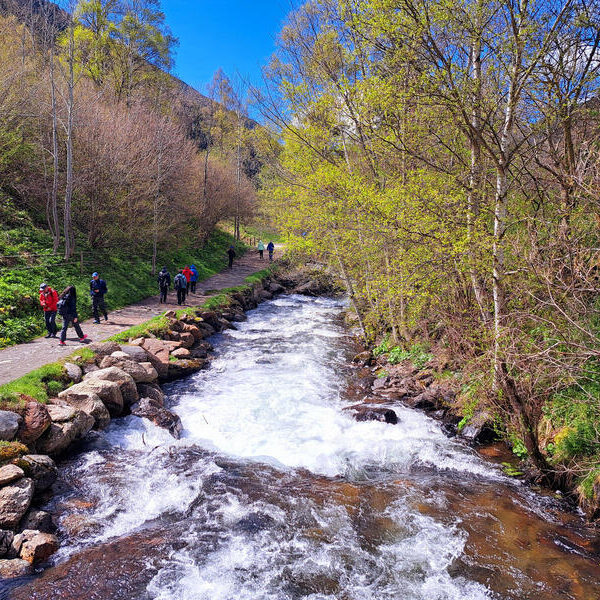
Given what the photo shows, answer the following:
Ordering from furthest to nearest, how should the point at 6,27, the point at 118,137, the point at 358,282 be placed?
the point at 6,27
the point at 118,137
the point at 358,282

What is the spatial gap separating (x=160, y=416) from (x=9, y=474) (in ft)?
11.0

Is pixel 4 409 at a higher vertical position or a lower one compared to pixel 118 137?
lower

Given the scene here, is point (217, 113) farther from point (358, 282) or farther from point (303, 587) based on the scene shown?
point (303, 587)

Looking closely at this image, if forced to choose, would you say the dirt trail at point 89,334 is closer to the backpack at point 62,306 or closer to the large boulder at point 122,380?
the backpack at point 62,306

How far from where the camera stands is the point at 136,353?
11.3m

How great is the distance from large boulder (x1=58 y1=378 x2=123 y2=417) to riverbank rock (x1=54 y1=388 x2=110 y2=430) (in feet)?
0.38

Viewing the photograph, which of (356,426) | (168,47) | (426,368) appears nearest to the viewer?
(356,426)

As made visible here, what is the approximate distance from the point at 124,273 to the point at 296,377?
12.1m

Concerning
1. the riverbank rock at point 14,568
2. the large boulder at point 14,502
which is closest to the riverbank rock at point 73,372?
the large boulder at point 14,502

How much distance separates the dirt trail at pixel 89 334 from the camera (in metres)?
9.80

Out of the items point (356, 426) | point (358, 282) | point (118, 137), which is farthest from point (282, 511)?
point (118, 137)

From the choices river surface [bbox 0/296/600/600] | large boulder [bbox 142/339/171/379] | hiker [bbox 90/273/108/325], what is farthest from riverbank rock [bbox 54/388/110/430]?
hiker [bbox 90/273/108/325]

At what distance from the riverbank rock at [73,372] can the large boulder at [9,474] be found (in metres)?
3.66

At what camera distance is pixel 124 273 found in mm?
19953
